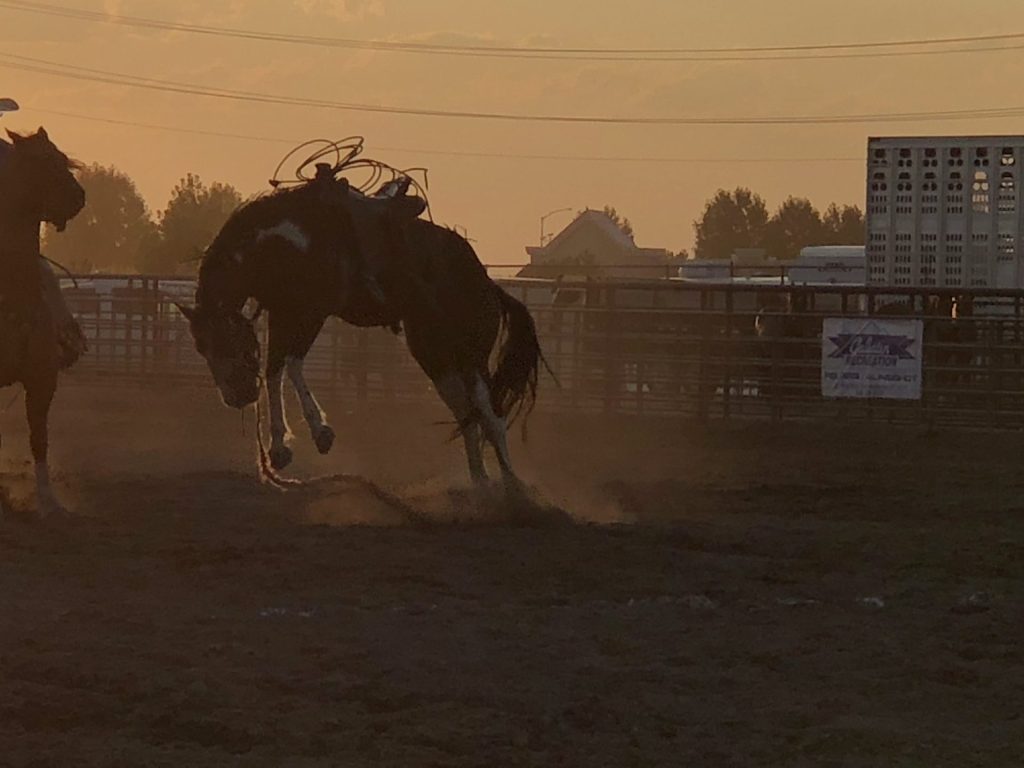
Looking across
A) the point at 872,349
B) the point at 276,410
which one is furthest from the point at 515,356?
the point at 872,349

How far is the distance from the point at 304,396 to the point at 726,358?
31.9ft

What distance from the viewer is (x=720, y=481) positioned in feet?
37.9

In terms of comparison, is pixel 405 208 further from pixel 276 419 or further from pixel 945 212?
pixel 945 212

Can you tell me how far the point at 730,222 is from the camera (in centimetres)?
11656

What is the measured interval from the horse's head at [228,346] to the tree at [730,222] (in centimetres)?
10307

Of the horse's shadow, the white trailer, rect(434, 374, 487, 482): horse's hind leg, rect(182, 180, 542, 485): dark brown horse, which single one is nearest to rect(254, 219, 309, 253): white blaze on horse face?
rect(182, 180, 542, 485): dark brown horse

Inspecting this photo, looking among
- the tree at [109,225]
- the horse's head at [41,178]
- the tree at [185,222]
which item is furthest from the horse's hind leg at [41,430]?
the tree at [109,225]

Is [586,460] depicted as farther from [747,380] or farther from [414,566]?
[414,566]

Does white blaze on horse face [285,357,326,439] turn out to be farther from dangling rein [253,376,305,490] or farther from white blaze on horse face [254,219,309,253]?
white blaze on horse face [254,219,309,253]

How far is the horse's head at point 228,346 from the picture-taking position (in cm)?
818

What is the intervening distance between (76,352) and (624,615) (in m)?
4.07

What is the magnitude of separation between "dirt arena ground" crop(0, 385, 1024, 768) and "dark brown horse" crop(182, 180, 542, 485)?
2.00 ft

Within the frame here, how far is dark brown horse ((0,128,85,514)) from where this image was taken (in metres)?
8.14

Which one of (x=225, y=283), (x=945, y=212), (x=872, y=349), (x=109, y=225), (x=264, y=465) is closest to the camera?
(x=225, y=283)
